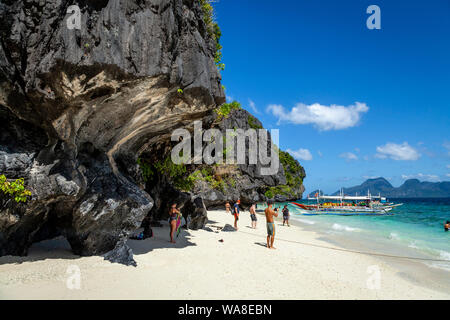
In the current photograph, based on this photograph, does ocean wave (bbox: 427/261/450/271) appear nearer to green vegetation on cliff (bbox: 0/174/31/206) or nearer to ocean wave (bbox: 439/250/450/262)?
ocean wave (bbox: 439/250/450/262)

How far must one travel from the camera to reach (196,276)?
595 centimetres

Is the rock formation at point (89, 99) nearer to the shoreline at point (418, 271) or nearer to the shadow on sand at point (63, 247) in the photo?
the shadow on sand at point (63, 247)

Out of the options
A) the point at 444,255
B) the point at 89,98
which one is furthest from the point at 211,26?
the point at 444,255

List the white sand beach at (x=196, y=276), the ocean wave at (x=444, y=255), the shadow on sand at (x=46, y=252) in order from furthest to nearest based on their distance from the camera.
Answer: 1. the ocean wave at (x=444, y=255)
2. the shadow on sand at (x=46, y=252)
3. the white sand beach at (x=196, y=276)

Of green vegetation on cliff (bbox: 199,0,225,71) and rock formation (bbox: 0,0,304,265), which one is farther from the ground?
green vegetation on cliff (bbox: 199,0,225,71)

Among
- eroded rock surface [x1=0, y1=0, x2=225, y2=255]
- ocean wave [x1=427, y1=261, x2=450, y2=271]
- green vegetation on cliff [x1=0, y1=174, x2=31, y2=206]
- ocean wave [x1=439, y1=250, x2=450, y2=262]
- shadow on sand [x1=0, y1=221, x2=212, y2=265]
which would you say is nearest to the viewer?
eroded rock surface [x1=0, y1=0, x2=225, y2=255]

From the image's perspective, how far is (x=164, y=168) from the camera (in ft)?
39.2

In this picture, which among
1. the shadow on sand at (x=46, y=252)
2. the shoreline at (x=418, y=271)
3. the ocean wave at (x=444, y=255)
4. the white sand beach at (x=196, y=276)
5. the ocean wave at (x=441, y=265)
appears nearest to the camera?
the white sand beach at (x=196, y=276)

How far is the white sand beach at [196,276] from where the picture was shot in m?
4.85

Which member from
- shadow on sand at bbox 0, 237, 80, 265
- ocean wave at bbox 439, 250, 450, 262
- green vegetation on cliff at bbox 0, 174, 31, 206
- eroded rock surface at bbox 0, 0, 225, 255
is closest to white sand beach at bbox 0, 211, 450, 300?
shadow on sand at bbox 0, 237, 80, 265

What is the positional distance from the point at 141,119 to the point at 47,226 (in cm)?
464

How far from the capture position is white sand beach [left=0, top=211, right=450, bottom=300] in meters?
4.85

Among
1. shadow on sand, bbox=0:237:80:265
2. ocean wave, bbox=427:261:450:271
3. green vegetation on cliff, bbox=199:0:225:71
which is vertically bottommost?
ocean wave, bbox=427:261:450:271

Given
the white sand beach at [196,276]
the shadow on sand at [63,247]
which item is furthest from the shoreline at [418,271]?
the shadow on sand at [63,247]
